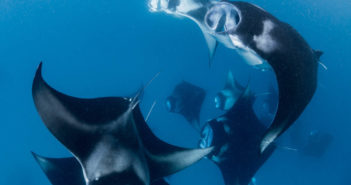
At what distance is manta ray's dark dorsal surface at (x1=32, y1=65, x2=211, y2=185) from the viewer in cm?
205

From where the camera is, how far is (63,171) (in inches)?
126

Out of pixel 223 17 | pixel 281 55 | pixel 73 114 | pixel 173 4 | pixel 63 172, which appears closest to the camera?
pixel 281 55

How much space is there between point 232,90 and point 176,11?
7.52 feet

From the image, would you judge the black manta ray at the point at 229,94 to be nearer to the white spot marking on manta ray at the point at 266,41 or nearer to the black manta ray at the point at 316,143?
the black manta ray at the point at 316,143

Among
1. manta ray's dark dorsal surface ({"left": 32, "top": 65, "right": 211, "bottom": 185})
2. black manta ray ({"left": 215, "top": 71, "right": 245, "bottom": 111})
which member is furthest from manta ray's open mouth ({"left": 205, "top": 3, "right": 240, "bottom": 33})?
black manta ray ({"left": 215, "top": 71, "right": 245, "bottom": 111})

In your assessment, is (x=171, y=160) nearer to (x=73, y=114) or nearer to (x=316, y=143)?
(x=73, y=114)

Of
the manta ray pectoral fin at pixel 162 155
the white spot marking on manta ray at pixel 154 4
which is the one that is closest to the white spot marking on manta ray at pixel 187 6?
the white spot marking on manta ray at pixel 154 4

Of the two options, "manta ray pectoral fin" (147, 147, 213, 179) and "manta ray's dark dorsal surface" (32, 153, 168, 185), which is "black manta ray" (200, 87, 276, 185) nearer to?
"manta ray's dark dorsal surface" (32, 153, 168, 185)

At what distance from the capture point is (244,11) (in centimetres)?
201

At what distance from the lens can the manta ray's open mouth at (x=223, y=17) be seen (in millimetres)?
2170

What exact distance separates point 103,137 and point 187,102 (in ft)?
14.8

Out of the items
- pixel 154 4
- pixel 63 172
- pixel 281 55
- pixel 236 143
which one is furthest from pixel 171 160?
pixel 154 4

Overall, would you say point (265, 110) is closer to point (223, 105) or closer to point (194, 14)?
point (223, 105)

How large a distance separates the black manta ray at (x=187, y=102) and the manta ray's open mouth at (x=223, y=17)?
159 inches
